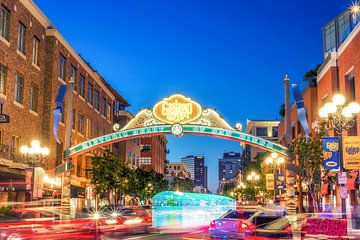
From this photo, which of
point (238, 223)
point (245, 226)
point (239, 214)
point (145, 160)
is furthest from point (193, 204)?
point (245, 226)

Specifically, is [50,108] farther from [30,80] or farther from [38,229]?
[38,229]

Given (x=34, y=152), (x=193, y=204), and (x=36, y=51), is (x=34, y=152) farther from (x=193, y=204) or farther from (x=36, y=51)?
(x=193, y=204)

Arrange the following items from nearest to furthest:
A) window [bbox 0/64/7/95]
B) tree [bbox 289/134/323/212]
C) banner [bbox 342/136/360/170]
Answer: banner [bbox 342/136/360/170]
tree [bbox 289/134/323/212]
window [bbox 0/64/7/95]

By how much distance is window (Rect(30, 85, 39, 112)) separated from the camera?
42844mm

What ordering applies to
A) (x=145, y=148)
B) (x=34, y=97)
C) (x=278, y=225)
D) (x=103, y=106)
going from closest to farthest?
(x=278, y=225) → (x=34, y=97) → (x=103, y=106) → (x=145, y=148)

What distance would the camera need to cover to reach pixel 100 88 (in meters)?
69.2

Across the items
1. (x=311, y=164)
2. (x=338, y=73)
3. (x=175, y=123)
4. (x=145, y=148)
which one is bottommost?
(x=311, y=164)

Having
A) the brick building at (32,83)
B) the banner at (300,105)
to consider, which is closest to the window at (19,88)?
the brick building at (32,83)

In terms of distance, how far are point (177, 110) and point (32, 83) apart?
12372 millimetres

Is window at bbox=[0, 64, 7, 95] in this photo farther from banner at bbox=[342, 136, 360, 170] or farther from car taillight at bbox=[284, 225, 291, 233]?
car taillight at bbox=[284, 225, 291, 233]

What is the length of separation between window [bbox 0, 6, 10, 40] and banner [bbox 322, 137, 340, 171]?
22985 mm

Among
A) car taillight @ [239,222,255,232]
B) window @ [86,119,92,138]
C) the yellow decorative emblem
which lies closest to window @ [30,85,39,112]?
the yellow decorative emblem

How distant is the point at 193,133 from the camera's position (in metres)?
38.8

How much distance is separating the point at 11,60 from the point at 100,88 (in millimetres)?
31755
